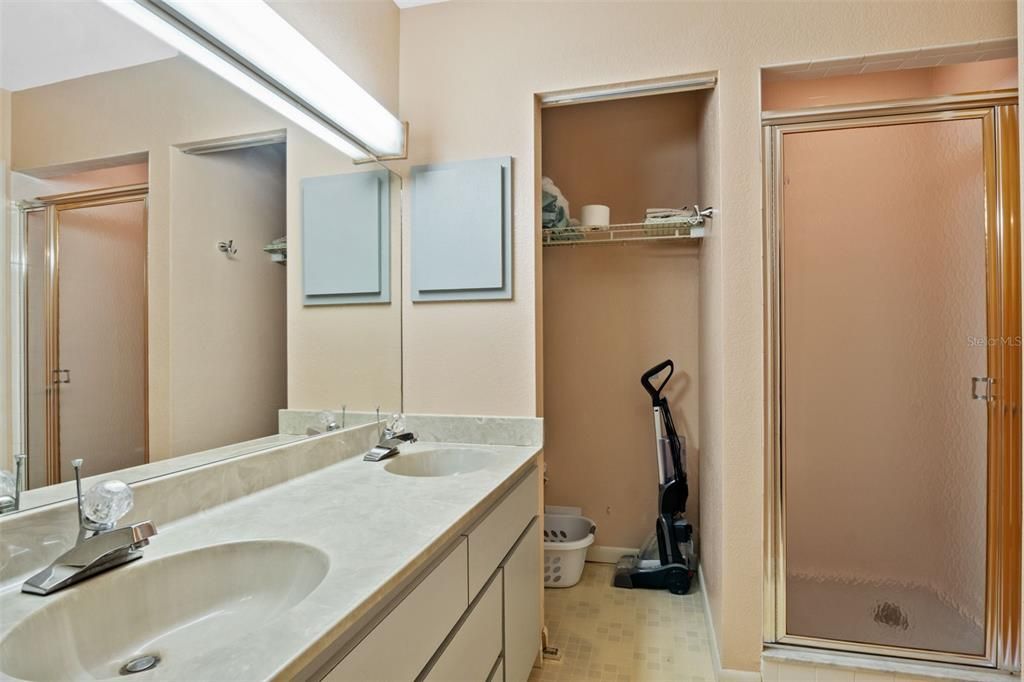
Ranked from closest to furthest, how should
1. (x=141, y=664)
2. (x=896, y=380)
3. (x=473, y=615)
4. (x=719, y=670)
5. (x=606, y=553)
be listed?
(x=141, y=664) → (x=473, y=615) → (x=719, y=670) → (x=896, y=380) → (x=606, y=553)

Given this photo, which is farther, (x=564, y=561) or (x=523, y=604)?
(x=564, y=561)

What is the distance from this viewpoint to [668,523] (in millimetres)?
2398

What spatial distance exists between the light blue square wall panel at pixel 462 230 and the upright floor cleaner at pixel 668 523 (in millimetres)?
1055

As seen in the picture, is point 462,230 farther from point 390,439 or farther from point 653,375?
point 653,375

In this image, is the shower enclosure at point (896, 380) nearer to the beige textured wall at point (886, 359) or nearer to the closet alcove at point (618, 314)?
the beige textured wall at point (886, 359)

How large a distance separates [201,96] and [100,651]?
110cm

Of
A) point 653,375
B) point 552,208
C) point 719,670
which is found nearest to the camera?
point 719,670

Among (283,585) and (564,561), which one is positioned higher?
(283,585)

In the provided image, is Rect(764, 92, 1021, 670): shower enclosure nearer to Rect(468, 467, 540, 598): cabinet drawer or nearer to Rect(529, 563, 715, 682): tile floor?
Rect(529, 563, 715, 682): tile floor

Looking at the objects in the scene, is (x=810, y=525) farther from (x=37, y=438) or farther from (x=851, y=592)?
(x=37, y=438)

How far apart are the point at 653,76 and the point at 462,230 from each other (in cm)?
90

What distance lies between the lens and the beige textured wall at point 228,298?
109cm

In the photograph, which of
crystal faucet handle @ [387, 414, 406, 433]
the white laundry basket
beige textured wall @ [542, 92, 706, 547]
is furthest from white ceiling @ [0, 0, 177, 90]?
the white laundry basket

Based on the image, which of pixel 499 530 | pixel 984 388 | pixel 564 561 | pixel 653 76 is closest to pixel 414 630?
pixel 499 530
